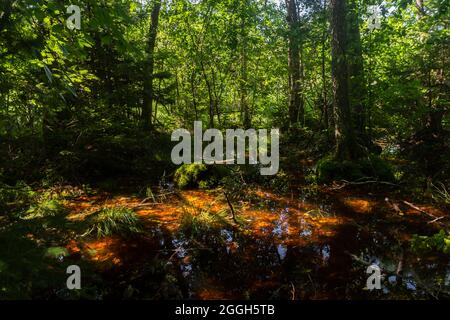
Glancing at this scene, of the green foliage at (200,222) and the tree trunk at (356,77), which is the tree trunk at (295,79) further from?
the green foliage at (200,222)

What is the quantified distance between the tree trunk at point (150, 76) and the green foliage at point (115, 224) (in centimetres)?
511

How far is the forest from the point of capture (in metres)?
3.66

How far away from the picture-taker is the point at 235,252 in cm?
495

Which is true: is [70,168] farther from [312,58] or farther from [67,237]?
[312,58]

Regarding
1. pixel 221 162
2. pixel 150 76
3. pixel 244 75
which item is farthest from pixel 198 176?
pixel 244 75

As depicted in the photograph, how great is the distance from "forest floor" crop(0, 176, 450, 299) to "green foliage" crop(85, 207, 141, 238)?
0.10m

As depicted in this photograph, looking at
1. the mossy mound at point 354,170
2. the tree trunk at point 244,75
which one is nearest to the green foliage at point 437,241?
the mossy mound at point 354,170

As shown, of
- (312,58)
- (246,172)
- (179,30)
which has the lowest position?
(246,172)

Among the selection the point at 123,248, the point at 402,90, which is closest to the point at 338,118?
the point at 402,90

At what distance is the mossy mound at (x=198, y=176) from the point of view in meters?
8.78

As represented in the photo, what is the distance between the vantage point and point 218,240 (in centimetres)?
540

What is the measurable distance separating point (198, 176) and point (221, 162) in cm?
146
